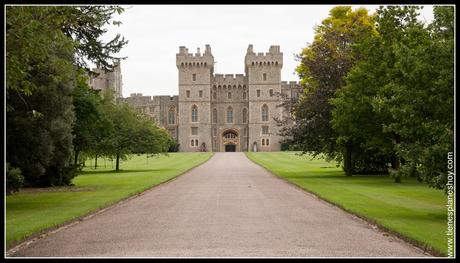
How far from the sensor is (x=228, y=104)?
110 m

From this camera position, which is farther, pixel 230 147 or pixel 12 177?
pixel 230 147

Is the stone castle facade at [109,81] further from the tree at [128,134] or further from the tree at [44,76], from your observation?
the tree at [44,76]

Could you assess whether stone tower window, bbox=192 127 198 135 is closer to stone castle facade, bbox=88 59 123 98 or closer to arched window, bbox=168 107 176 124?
arched window, bbox=168 107 176 124

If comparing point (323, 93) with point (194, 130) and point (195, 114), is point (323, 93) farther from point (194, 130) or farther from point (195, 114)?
point (195, 114)

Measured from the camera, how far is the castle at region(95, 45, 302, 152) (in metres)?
105

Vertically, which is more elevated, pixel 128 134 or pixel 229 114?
pixel 229 114

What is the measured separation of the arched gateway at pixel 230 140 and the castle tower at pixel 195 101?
353 cm

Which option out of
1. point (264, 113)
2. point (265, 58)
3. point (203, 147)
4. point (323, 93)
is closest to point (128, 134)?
point (323, 93)

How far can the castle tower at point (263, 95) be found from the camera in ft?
342

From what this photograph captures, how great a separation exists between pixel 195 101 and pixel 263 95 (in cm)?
1109

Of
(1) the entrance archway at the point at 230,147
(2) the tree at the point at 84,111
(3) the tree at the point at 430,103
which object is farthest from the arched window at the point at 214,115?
(3) the tree at the point at 430,103

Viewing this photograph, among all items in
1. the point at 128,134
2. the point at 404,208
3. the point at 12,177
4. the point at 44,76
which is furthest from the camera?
the point at 128,134

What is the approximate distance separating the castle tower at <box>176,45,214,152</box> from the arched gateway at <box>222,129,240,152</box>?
3535mm

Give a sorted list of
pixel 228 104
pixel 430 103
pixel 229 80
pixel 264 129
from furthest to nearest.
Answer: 1. pixel 229 80
2. pixel 228 104
3. pixel 264 129
4. pixel 430 103
